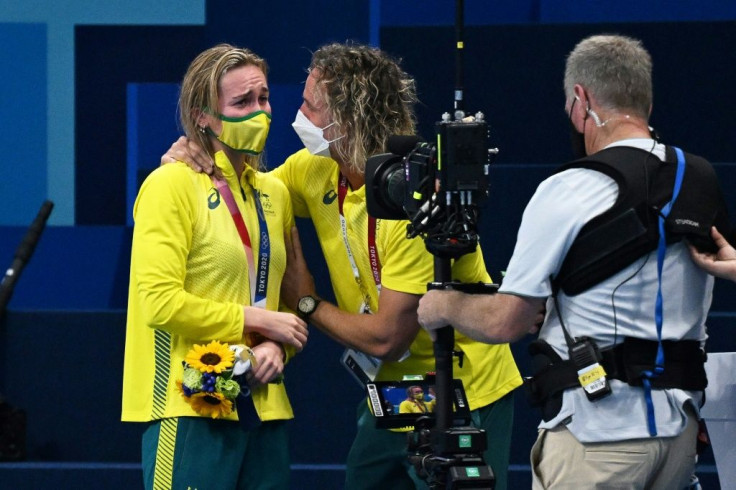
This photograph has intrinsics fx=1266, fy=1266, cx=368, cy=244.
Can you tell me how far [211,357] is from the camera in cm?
262

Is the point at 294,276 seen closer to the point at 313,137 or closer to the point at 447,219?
the point at 313,137

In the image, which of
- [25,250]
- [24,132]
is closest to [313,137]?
[25,250]

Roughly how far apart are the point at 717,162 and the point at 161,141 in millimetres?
1993

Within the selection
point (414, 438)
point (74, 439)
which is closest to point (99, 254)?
point (74, 439)

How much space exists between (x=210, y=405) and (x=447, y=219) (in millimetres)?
647

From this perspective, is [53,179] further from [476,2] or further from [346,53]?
[346,53]

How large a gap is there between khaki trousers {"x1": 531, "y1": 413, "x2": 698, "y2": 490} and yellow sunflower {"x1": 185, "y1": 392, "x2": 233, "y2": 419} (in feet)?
2.20

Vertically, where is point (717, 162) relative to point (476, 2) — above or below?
below

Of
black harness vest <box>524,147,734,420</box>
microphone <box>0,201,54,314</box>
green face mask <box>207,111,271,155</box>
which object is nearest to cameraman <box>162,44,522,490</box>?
green face mask <box>207,111,271,155</box>

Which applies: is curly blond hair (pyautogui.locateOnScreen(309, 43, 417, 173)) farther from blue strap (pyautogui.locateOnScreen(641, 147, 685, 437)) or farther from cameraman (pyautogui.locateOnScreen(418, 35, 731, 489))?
blue strap (pyautogui.locateOnScreen(641, 147, 685, 437))

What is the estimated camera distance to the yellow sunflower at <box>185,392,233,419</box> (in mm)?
2613

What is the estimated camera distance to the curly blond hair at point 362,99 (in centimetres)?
291

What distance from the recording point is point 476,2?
484 centimetres

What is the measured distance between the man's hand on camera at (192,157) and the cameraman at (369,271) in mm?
27
